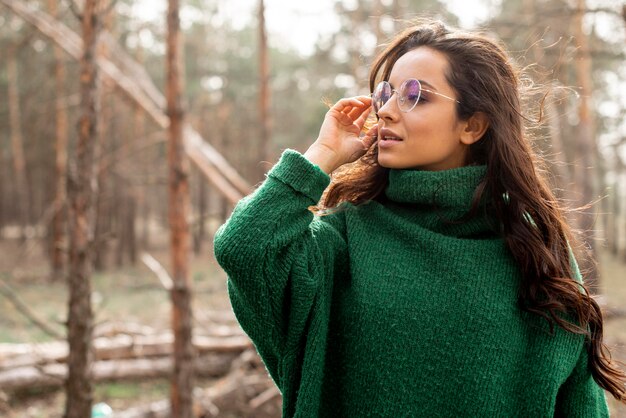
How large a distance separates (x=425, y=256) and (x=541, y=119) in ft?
2.19

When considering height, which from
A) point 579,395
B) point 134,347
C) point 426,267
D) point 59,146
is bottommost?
point 134,347

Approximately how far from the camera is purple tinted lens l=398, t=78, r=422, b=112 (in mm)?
1723

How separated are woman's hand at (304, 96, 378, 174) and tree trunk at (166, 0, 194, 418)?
2.98 m

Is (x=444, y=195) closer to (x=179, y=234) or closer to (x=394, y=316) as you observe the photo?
(x=394, y=316)

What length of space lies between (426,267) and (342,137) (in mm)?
461

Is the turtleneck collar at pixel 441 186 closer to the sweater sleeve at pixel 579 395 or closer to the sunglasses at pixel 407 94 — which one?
the sunglasses at pixel 407 94

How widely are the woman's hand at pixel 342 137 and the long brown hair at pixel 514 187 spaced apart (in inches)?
5.4

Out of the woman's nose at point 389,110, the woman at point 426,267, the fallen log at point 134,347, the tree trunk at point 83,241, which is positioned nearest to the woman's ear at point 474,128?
the woman at point 426,267

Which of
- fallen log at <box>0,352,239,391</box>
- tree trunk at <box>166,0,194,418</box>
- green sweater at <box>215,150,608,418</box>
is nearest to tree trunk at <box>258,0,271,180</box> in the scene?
tree trunk at <box>166,0,194,418</box>

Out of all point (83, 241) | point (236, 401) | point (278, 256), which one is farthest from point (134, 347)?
point (278, 256)

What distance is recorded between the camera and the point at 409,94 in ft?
5.68

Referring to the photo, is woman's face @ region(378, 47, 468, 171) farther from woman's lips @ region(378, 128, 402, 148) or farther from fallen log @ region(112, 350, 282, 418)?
fallen log @ region(112, 350, 282, 418)

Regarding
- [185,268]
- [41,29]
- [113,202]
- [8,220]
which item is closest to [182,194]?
[185,268]

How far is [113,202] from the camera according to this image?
20.2m
